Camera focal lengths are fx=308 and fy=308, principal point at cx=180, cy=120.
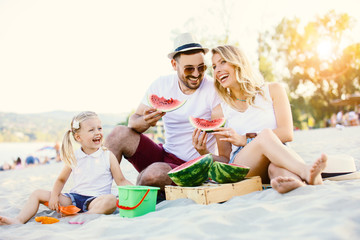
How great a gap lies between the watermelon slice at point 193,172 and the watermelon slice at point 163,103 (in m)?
0.90

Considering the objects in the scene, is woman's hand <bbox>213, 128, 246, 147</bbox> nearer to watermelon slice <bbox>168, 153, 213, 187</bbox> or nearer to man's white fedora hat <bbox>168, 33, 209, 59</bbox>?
watermelon slice <bbox>168, 153, 213, 187</bbox>

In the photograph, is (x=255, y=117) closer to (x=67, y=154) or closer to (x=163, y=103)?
(x=163, y=103)

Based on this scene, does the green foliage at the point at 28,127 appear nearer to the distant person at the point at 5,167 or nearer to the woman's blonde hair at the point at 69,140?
the distant person at the point at 5,167

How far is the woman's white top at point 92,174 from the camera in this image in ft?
11.3

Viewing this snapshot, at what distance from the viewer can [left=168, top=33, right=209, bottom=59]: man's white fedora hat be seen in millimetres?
3948

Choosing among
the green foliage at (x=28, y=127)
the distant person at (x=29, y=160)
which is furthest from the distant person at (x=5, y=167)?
the green foliage at (x=28, y=127)

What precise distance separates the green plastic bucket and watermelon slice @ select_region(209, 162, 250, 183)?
623 mm

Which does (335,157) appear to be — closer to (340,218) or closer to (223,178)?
(223,178)

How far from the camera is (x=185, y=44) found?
3988 mm

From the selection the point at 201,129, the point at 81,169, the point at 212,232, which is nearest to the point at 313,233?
the point at 212,232

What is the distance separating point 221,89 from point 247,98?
13.9 inches

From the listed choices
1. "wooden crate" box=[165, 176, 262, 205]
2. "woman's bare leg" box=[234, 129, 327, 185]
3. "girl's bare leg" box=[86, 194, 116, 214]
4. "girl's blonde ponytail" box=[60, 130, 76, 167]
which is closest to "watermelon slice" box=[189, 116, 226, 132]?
"woman's bare leg" box=[234, 129, 327, 185]

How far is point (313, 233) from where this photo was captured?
1.50 meters

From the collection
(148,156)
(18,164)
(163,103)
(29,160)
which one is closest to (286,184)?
(163,103)
